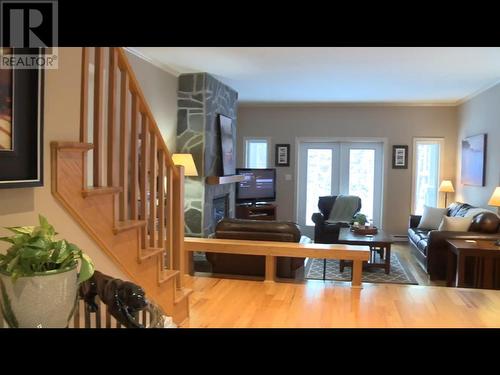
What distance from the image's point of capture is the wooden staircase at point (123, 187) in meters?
1.81

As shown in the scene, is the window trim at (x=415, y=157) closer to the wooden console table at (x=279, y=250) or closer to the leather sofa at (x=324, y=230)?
the leather sofa at (x=324, y=230)

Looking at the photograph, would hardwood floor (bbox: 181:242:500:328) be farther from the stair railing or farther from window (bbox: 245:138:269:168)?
window (bbox: 245:138:269:168)

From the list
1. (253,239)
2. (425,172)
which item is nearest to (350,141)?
(425,172)

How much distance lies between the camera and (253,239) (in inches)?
167

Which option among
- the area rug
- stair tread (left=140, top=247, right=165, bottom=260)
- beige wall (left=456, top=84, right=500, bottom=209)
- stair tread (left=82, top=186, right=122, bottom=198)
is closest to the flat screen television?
the area rug

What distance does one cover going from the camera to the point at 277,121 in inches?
342

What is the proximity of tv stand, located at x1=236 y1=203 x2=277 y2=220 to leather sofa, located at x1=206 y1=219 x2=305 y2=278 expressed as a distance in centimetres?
300

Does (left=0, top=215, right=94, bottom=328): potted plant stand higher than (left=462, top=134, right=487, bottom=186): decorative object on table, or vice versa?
(left=462, top=134, right=487, bottom=186): decorative object on table

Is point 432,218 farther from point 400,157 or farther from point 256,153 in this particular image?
point 256,153

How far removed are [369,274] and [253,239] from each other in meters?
2.19

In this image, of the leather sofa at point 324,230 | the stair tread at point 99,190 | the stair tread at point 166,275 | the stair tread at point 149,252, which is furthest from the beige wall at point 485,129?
the stair tread at point 99,190

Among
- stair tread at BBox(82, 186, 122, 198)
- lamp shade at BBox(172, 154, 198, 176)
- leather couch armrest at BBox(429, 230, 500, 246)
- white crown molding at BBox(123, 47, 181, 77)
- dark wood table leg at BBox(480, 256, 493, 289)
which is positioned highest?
white crown molding at BBox(123, 47, 181, 77)

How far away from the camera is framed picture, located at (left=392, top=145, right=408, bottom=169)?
8.25 meters
